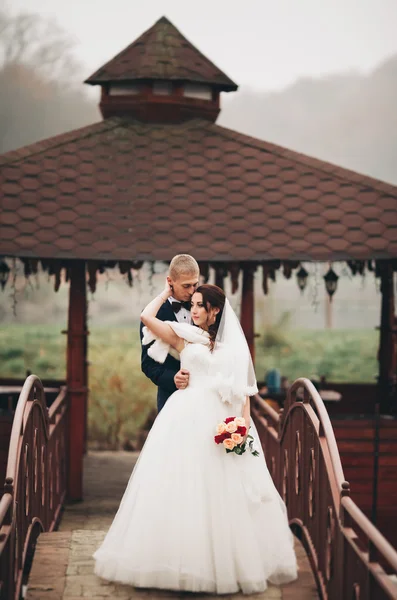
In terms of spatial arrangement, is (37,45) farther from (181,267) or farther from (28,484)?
A: (181,267)

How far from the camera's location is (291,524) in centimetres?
764

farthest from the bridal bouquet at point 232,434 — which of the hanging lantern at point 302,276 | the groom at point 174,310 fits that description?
the hanging lantern at point 302,276

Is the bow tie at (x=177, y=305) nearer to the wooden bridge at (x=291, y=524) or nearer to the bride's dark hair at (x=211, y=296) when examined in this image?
the bride's dark hair at (x=211, y=296)

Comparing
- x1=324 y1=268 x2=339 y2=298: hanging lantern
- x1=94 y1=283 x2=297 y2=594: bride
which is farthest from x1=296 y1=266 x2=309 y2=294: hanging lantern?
x1=94 y1=283 x2=297 y2=594: bride

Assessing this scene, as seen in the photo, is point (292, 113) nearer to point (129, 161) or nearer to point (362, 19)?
point (362, 19)

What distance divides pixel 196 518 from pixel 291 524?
7.49 feet

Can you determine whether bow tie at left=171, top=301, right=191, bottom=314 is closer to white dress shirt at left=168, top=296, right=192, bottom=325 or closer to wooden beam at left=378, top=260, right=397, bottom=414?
white dress shirt at left=168, top=296, right=192, bottom=325

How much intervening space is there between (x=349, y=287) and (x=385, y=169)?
679cm

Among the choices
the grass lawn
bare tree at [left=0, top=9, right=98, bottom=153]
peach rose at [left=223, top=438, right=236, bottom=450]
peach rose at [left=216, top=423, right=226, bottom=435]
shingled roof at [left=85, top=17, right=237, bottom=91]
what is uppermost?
bare tree at [left=0, top=9, right=98, bottom=153]

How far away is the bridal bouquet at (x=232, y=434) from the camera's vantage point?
5.58 m

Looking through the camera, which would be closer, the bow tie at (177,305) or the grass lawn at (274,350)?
the bow tie at (177,305)

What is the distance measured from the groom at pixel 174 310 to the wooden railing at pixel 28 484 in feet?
2.83

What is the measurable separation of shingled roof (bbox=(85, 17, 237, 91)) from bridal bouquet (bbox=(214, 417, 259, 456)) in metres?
7.26

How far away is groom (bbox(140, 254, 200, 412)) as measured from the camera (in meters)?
6.14
